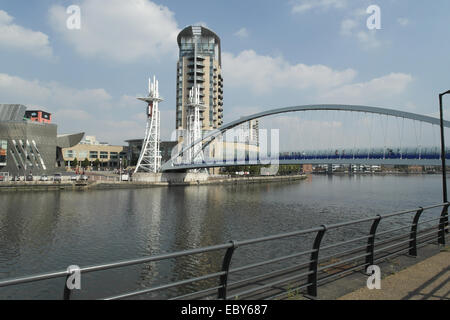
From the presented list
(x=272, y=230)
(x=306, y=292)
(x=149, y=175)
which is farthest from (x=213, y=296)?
(x=149, y=175)

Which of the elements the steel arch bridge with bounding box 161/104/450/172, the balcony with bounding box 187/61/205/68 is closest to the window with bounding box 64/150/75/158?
the balcony with bounding box 187/61/205/68

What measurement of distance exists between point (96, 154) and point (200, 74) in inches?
1785

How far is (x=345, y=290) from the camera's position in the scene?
464 centimetres

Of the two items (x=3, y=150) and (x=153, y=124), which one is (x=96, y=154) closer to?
(x=3, y=150)

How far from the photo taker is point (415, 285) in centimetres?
479

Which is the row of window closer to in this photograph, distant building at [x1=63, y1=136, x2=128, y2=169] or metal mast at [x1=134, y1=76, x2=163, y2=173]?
distant building at [x1=63, y1=136, x2=128, y2=169]

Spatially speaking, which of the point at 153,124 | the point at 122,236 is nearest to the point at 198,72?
the point at 153,124

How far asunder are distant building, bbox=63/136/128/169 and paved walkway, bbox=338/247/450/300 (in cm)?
10132

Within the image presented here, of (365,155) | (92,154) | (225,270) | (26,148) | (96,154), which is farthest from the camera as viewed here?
(96,154)

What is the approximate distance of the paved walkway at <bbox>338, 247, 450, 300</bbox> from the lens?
434 centimetres

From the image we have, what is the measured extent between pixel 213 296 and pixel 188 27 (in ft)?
357

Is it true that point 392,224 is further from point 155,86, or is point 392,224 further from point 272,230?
point 155,86
